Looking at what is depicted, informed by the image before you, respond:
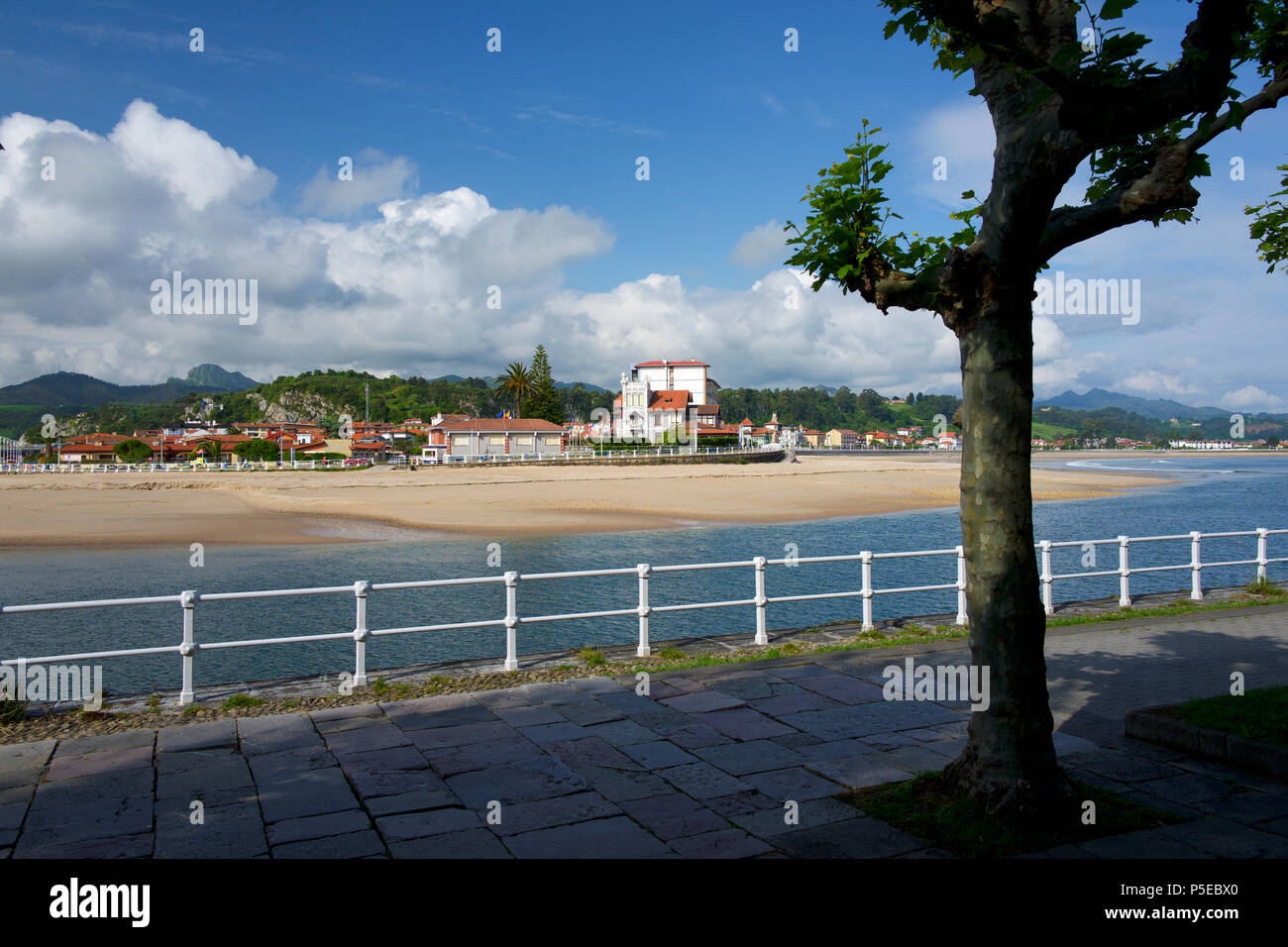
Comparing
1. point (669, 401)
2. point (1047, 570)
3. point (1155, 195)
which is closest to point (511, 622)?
point (1155, 195)

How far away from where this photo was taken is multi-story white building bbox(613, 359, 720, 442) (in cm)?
11219

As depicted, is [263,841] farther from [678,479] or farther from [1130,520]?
[678,479]

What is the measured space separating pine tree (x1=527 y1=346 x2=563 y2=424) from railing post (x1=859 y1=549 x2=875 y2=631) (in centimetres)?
9440

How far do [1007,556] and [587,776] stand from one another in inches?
124

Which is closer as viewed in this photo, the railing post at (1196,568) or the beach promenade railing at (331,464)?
the railing post at (1196,568)

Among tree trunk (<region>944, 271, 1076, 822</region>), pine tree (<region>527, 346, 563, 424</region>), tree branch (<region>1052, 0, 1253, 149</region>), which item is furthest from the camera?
pine tree (<region>527, 346, 563, 424</region>)

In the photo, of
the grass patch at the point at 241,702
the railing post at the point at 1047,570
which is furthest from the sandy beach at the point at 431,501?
the grass patch at the point at 241,702

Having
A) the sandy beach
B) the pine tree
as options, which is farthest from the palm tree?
the sandy beach

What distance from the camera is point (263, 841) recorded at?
480cm

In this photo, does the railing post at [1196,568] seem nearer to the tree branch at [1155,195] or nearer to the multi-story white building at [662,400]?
the tree branch at [1155,195]

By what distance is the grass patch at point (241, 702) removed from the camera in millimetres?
7736

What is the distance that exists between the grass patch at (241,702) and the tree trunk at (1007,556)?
6239 millimetres

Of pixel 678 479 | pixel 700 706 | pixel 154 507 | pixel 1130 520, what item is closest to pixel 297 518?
pixel 154 507

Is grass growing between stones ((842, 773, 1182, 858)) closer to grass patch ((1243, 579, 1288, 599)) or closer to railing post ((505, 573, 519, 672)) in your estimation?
railing post ((505, 573, 519, 672))
